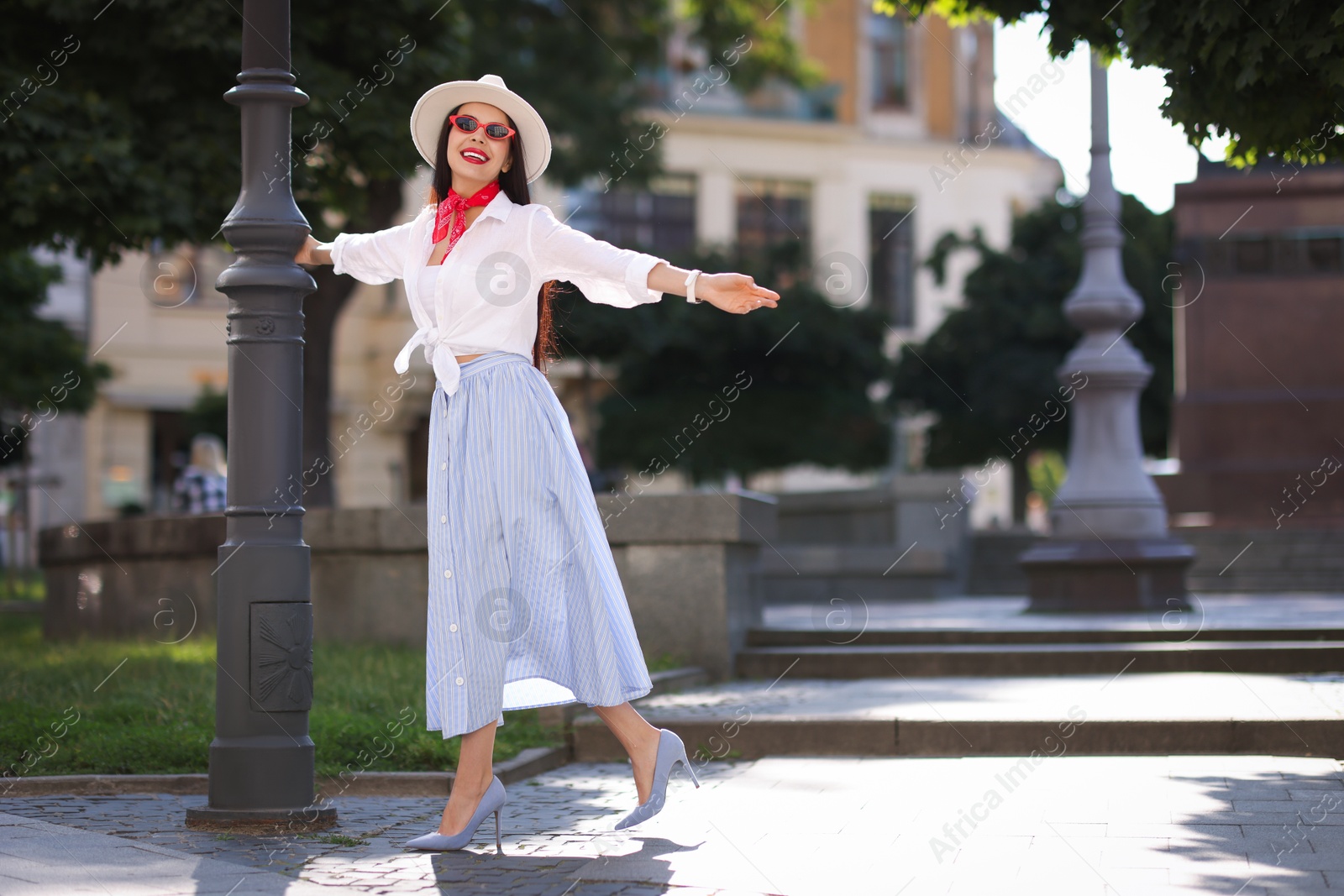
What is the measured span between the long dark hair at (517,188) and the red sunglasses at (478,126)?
0.04m

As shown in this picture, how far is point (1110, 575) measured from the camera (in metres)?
11.4

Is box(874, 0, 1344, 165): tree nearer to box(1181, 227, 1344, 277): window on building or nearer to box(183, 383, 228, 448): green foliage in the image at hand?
box(1181, 227, 1344, 277): window on building

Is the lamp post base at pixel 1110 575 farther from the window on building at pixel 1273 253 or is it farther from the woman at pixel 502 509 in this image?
the woman at pixel 502 509

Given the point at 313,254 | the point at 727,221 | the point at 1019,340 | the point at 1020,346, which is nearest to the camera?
the point at 313,254

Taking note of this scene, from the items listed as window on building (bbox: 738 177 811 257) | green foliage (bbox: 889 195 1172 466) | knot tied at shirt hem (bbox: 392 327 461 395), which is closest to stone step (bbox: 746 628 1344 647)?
knot tied at shirt hem (bbox: 392 327 461 395)

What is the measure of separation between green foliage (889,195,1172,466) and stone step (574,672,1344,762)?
20318 mm

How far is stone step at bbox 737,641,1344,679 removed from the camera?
8.05m

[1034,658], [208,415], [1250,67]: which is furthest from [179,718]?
[208,415]

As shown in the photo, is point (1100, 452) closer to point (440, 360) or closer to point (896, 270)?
point (440, 360)

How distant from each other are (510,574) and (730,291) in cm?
104

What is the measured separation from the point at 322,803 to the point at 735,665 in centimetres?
402

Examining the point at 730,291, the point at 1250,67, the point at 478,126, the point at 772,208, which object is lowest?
the point at 730,291

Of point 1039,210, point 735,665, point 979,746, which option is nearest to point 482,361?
point 979,746

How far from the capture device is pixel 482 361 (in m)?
4.42
